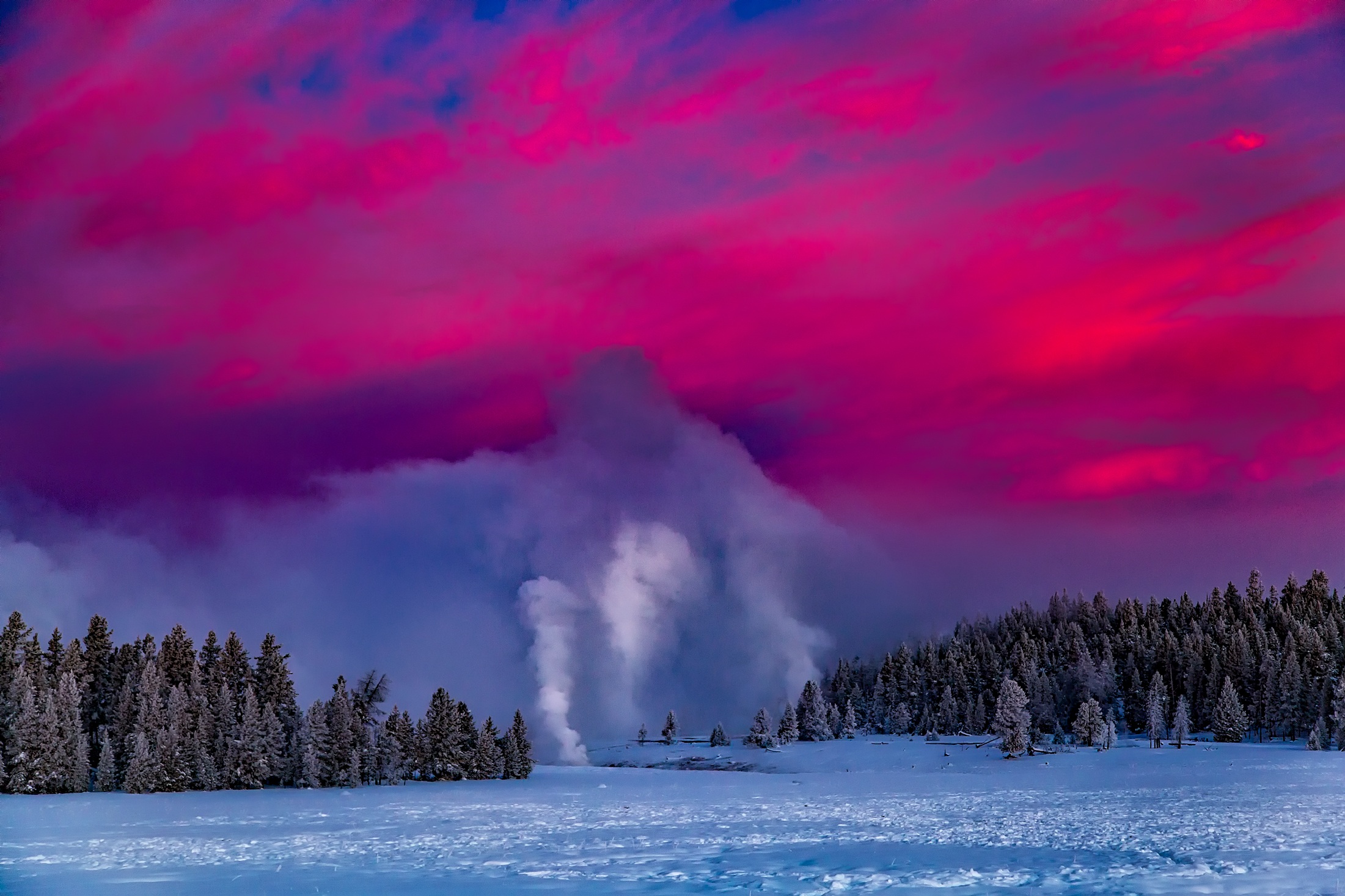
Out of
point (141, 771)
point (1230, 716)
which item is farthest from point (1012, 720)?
point (141, 771)

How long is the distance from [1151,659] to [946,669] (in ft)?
112

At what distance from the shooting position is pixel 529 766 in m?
110

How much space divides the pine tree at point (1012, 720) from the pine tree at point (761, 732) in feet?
131

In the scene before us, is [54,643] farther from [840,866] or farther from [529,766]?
[840,866]

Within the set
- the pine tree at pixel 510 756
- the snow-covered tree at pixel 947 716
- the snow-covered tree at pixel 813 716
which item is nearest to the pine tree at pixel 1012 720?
the snow-covered tree at pixel 947 716

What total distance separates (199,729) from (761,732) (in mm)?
91574

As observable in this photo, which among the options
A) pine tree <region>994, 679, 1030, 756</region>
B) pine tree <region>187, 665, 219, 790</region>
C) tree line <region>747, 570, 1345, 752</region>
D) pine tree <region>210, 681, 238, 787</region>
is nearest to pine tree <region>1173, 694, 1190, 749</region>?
tree line <region>747, 570, 1345, 752</region>

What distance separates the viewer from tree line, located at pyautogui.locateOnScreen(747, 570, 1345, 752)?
140250 millimetres

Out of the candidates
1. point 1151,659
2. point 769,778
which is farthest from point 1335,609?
point 769,778

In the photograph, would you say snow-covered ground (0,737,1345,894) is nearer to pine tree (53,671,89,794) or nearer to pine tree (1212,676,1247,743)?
pine tree (53,671,89,794)

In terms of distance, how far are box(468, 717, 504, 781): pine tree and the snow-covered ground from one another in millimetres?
24866

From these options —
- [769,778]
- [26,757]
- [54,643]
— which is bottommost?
[769,778]

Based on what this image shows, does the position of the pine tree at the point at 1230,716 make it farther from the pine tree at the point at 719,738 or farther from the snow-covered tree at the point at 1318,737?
the pine tree at the point at 719,738

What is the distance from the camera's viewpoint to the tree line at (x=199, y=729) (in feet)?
282
